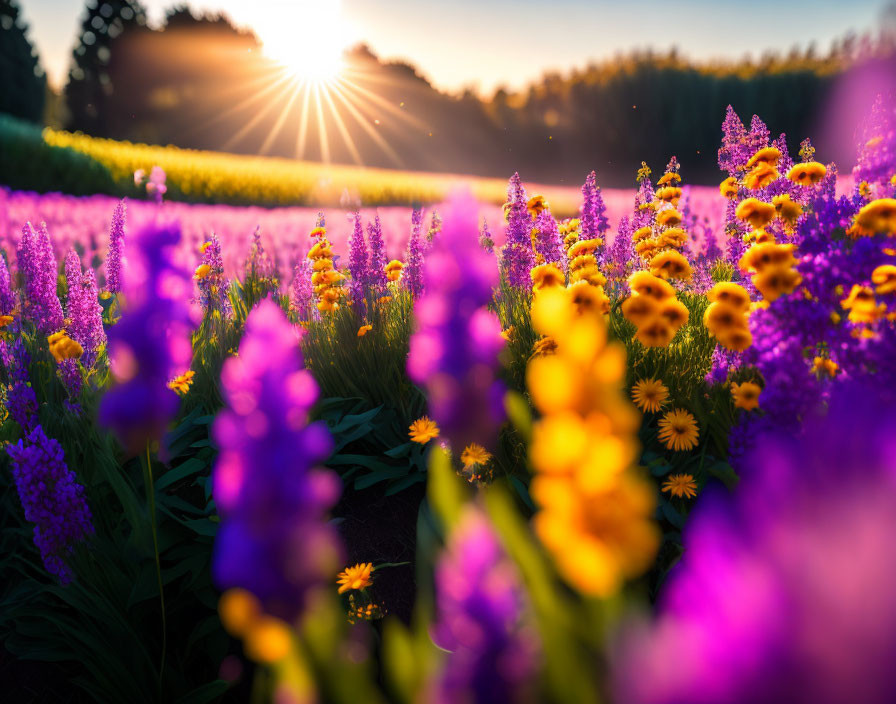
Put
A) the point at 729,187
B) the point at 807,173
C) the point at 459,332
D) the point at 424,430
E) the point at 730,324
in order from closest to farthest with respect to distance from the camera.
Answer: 1. the point at 459,332
2. the point at 730,324
3. the point at 424,430
4. the point at 807,173
5. the point at 729,187

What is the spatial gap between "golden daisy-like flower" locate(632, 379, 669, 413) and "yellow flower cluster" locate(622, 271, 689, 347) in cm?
46

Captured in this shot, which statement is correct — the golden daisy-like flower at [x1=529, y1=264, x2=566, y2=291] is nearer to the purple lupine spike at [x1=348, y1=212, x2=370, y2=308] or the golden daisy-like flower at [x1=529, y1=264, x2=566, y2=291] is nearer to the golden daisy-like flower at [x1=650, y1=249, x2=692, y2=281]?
the golden daisy-like flower at [x1=650, y1=249, x2=692, y2=281]

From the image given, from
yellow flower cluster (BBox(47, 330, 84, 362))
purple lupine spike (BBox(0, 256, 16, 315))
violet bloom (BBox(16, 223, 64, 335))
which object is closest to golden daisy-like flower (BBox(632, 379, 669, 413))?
yellow flower cluster (BBox(47, 330, 84, 362))

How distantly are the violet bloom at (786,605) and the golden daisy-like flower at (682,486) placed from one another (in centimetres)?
167

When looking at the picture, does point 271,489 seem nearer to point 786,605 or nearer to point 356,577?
point 786,605

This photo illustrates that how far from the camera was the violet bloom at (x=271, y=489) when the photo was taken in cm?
69

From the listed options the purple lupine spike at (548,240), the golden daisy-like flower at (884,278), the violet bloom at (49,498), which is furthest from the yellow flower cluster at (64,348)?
the golden daisy-like flower at (884,278)

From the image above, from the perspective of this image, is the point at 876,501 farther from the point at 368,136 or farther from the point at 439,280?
the point at 368,136

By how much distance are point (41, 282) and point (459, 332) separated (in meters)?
3.33

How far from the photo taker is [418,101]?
124ft

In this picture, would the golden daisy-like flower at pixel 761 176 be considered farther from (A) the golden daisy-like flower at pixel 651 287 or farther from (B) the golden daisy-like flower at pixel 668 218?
(A) the golden daisy-like flower at pixel 651 287

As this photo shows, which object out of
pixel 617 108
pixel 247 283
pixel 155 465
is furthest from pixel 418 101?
pixel 155 465

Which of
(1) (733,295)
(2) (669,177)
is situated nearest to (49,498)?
(1) (733,295)

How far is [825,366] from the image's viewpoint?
66.2 inches
